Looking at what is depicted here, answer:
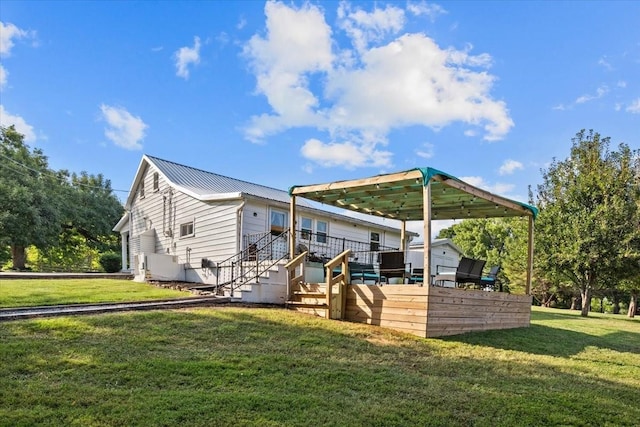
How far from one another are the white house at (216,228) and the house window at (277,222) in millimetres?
34

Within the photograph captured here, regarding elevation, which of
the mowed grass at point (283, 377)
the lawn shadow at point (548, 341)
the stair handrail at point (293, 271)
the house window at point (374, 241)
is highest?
the house window at point (374, 241)

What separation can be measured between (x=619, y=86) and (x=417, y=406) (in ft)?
46.6

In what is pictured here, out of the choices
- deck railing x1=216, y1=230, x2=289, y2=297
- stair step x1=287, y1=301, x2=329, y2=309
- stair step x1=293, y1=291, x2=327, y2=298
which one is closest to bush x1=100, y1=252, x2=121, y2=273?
deck railing x1=216, y1=230, x2=289, y2=297

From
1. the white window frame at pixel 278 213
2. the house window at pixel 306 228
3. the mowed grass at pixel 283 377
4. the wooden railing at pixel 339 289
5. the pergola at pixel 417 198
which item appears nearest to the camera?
the mowed grass at pixel 283 377

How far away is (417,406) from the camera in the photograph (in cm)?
414

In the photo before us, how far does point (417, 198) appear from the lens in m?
10.7

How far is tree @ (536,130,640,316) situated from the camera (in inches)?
663

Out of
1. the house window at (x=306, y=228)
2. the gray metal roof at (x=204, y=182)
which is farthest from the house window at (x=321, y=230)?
the gray metal roof at (x=204, y=182)

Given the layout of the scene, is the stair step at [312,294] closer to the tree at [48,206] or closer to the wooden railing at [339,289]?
the wooden railing at [339,289]

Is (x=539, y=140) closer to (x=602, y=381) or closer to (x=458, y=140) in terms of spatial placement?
(x=458, y=140)

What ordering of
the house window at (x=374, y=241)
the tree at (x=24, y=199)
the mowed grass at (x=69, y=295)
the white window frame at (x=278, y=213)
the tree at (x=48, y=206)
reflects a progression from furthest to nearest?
the tree at (x=48, y=206) < the tree at (x=24, y=199) < the house window at (x=374, y=241) < the white window frame at (x=278, y=213) < the mowed grass at (x=69, y=295)

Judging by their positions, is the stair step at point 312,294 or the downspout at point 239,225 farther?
the downspout at point 239,225

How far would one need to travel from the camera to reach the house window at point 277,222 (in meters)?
14.4

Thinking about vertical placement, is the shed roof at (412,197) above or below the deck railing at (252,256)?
above
